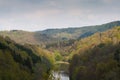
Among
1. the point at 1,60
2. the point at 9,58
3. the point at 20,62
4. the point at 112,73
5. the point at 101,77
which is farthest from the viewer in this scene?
the point at 20,62

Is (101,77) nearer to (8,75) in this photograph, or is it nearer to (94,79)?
(94,79)

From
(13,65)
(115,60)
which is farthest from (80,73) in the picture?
(13,65)

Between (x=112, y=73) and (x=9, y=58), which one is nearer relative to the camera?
(x=112, y=73)

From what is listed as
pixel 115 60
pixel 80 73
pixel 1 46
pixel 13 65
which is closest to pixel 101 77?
pixel 115 60

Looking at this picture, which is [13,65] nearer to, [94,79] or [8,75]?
[8,75]

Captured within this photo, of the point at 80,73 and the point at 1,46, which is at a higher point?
Answer: the point at 1,46

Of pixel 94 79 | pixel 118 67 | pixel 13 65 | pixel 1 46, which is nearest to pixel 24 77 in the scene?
pixel 13 65

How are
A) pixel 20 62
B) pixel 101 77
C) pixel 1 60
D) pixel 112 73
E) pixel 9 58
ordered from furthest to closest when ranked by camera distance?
pixel 20 62
pixel 9 58
pixel 1 60
pixel 101 77
pixel 112 73

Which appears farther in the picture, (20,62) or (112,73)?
(20,62)
